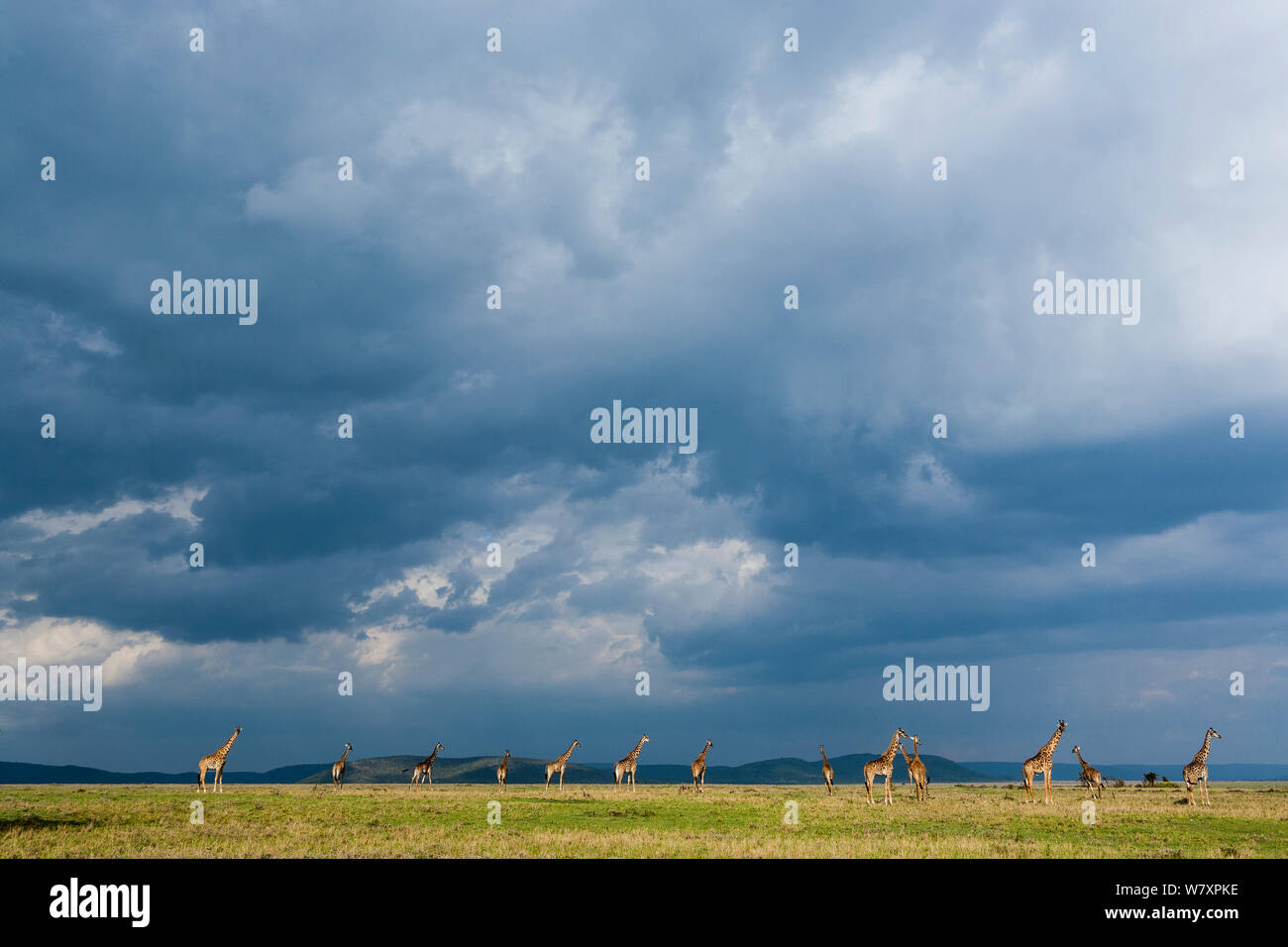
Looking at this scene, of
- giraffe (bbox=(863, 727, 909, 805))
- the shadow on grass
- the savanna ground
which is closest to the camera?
the savanna ground

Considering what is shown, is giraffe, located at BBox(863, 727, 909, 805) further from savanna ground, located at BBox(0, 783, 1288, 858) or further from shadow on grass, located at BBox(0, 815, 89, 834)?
shadow on grass, located at BBox(0, 815, 89, 834)

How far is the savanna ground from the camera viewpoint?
2606 cm

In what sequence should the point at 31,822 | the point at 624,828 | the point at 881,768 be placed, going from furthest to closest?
the point at 881,768 < the point at 624,828 < the point at 31,822

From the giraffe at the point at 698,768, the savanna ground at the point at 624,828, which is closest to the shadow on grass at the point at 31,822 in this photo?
the savanna ground at the point at 624,828

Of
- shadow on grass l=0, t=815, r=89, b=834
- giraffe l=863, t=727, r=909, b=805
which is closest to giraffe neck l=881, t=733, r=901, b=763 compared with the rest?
giraffe l=863, t=727, r=909, b=805

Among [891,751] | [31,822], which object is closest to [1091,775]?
[891,751]

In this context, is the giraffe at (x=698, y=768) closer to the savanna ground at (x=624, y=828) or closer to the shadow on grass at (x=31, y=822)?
the savanna ground at (x=624, y=828)

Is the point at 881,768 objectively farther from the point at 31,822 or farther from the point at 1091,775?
the point at 31,822

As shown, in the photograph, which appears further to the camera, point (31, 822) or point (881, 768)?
point (881, 768)

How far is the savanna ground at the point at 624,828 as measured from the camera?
85.5 ft

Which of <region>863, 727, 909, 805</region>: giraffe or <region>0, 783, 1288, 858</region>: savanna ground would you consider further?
<region>863, 727, 909, 805</region>: giraffe

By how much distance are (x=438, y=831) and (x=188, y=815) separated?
12.3 meters

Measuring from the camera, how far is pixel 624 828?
111 ft
